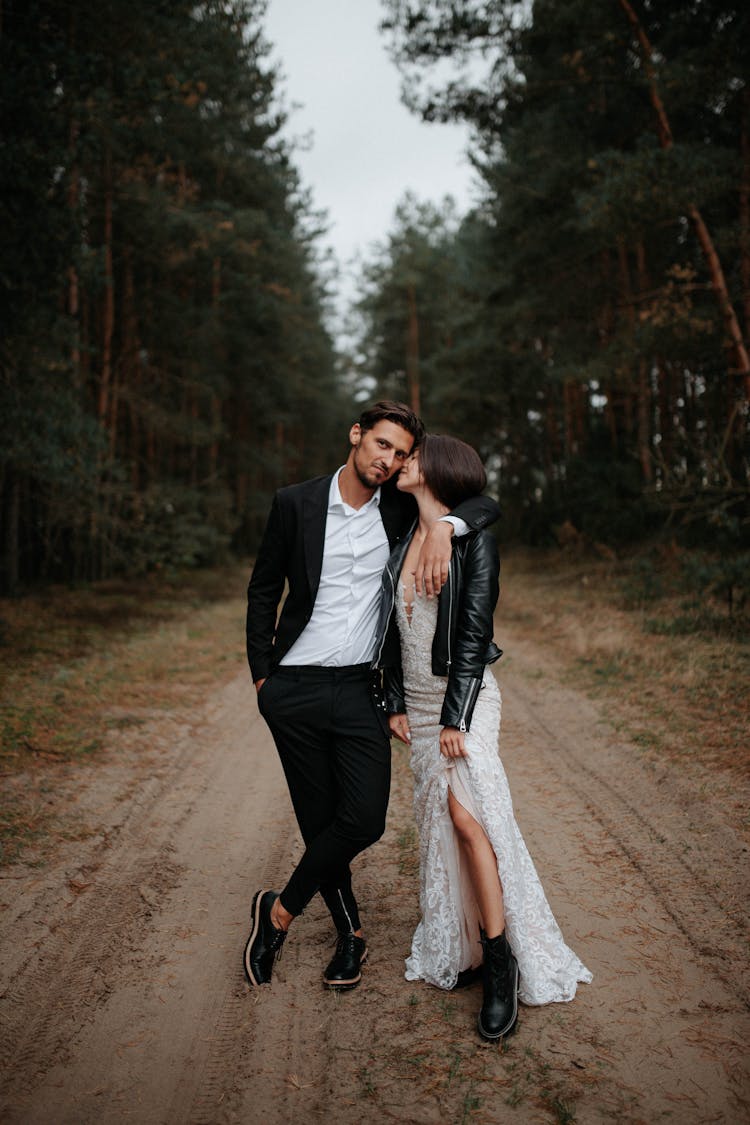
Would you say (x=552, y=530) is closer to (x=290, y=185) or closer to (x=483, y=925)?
(x=290, y=185)

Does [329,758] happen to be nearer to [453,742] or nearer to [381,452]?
[453,742]

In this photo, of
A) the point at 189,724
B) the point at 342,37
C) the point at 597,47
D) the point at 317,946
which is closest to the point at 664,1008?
the point at 317,946

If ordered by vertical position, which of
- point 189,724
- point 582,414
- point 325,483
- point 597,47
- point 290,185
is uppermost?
point 290,185

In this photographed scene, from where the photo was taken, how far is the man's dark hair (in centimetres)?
300

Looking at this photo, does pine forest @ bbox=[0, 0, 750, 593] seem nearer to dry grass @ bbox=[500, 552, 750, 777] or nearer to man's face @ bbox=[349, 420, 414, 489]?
dry grass @ bbox=[500, 552, 750, 777]

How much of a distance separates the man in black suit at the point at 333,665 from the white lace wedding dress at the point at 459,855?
7.0 inches

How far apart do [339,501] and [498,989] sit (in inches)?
80.7

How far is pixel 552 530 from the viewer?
2047cm

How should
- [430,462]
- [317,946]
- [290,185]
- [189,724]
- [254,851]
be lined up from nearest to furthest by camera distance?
[430,462]
[317,946]
[254,851]
[189,724]
[290,185]

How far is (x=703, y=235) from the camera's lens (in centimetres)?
1068

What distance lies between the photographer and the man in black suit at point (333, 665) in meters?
3.00

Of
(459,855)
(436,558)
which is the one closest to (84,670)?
(459,855)

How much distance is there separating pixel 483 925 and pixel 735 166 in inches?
451

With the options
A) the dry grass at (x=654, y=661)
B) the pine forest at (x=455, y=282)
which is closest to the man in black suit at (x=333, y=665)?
the dry grass at (x=654, y=661)
